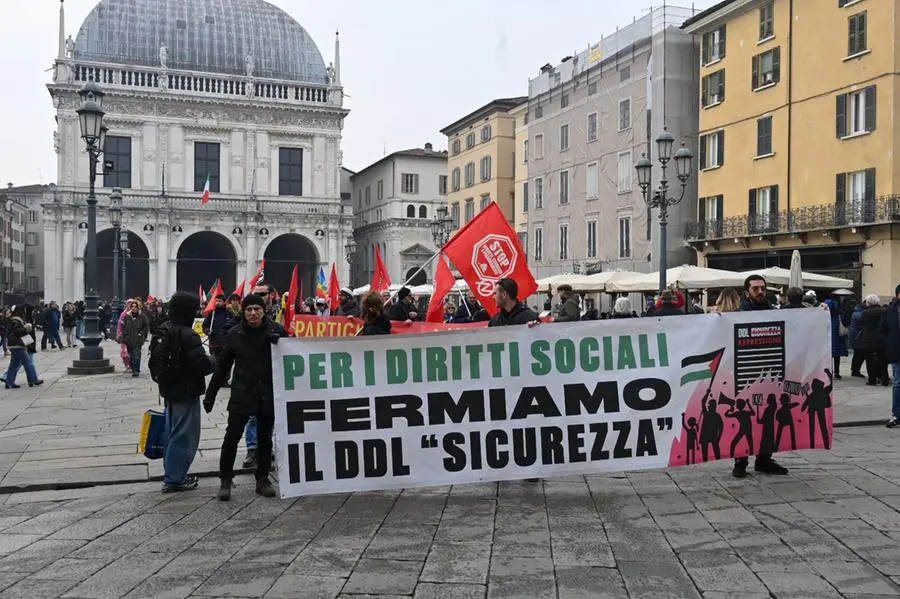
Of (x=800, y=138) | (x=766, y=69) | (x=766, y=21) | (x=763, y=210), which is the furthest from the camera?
(x=763, y=210)

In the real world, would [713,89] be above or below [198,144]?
below

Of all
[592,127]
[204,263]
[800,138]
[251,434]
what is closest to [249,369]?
[251,434]

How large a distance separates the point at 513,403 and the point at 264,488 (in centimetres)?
220

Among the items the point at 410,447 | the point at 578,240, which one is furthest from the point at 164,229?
the point at 410,447

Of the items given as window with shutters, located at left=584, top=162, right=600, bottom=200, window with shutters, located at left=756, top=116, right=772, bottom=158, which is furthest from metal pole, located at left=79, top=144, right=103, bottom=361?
window with shutters, located at left=584, top=162, right=600, bottom=200

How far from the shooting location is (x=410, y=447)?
6.62 m

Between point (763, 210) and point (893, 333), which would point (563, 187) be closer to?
point (763, 210)

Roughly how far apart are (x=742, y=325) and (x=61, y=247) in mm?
50503

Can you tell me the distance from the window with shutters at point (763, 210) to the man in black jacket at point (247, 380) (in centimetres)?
2859

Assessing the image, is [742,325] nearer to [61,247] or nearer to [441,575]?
[441,575]

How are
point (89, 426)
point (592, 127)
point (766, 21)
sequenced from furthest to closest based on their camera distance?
point (592, 127)
point (766, 21)
point (89, 426)

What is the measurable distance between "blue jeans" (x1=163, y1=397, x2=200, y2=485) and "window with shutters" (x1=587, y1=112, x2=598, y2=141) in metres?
36.7

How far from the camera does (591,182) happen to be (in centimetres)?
4212

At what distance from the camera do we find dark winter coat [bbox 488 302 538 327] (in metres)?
7.39
